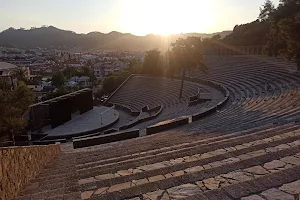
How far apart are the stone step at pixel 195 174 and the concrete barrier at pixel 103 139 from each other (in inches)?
252

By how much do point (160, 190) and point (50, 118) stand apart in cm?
2531

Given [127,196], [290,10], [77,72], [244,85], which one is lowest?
[77,72]

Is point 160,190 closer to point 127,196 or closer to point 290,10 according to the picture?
point 127,196

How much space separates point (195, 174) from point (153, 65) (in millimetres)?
42559

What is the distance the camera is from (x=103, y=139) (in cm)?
1088

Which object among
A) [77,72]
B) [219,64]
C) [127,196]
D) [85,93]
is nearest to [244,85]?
[219,64]

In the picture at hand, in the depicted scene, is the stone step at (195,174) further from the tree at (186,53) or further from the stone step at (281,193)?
the tree at (186,53)

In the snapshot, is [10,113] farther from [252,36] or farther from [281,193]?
[252,36]

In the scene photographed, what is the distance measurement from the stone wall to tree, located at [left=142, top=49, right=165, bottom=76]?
38.6m

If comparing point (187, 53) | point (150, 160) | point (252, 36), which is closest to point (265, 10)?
point (252, 36)

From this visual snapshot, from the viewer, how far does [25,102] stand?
25.9 metres

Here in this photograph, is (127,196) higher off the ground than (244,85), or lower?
higher

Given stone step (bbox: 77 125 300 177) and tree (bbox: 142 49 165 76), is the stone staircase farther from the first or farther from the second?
tree (bbox: 142 49 165 76)

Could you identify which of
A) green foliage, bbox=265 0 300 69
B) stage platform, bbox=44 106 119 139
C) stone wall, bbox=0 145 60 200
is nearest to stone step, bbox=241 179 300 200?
stone wall, bbox=0 145 60 200
